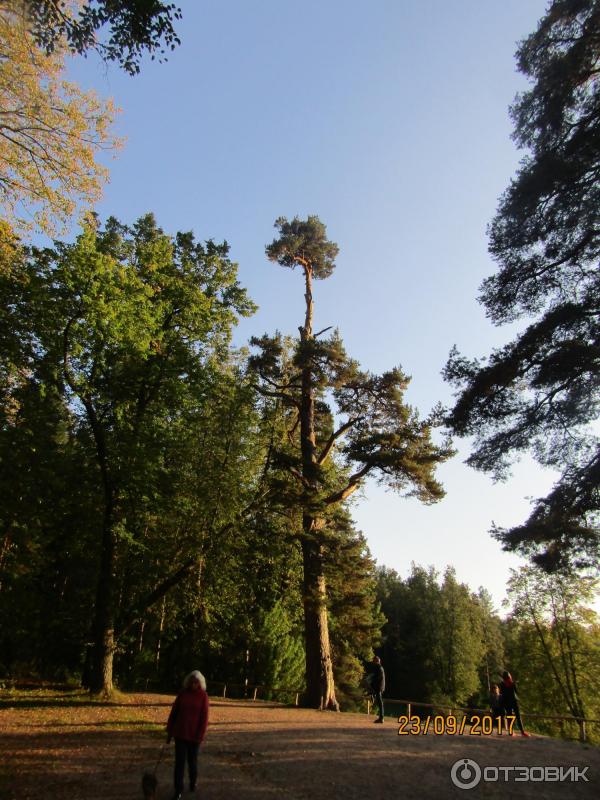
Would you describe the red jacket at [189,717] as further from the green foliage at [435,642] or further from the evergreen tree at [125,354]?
the green foliage at [435,642]

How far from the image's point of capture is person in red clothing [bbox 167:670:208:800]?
6504 mm

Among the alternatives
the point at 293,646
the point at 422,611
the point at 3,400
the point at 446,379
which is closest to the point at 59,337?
the point at 3,400

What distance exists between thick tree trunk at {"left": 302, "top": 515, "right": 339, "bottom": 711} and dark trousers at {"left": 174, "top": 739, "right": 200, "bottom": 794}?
9.20m

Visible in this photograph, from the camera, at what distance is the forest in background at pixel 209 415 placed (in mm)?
9281

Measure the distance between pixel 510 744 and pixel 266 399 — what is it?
14.2m

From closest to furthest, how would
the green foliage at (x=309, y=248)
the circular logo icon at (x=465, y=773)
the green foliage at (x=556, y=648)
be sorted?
the circular logo icon at (x=465, y=773), the green foliage at (x=309, y=248), the green foliage at (x=556, y=648)

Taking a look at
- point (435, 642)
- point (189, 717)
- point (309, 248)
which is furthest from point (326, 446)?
point (435, 642)

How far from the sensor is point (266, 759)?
340 inches

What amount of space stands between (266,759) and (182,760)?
2876 millimetres

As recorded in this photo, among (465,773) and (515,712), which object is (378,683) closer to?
(515,712)
